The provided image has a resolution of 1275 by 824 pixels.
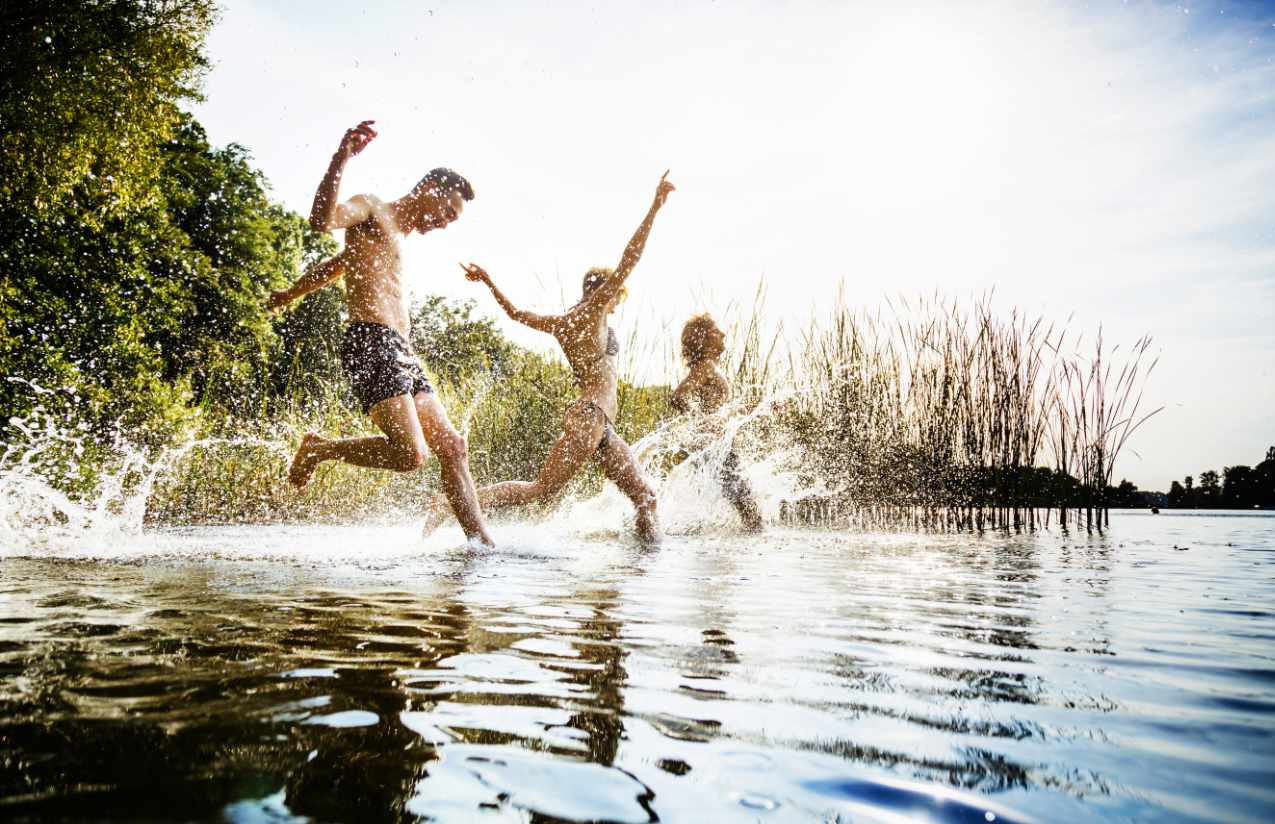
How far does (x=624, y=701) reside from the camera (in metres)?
1.39

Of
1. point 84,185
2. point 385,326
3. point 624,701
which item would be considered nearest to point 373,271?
point 385,326

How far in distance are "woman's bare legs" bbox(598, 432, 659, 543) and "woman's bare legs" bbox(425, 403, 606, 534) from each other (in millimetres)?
207

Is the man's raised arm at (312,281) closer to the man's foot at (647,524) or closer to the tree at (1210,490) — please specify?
the man's foot at (647,524)

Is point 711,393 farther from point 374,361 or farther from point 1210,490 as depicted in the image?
point 1210,490

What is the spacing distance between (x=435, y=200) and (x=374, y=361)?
1.02 meters

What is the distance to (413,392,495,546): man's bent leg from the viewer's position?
4.30 metres

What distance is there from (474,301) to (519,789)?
37925 millimetres

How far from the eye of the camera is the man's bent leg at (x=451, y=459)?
430 cm

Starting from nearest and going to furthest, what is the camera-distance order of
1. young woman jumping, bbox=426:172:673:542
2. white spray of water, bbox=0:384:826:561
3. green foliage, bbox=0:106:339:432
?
1. white spray of water, bbox=0:384:826:561
2. young woman jumping, bbox=426:172:673:542
3. green foliage, bbox=0:106:339:432

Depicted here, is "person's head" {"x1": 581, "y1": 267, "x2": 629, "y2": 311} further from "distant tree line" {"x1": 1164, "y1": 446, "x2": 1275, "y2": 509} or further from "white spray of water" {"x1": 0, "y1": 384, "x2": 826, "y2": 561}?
"distant tree line" {"x1": 1164, "y1": 446, "x2": 1275, "y2": 509}

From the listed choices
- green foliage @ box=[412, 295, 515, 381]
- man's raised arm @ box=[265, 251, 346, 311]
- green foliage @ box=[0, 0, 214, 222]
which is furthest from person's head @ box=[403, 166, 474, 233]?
green foliage @ box=[412, 295, 515, 381]

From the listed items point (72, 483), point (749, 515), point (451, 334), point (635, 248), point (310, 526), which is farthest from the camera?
point (451, 334)

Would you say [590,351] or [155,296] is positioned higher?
[155,296]

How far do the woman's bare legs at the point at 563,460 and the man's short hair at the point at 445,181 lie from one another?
171 cm
